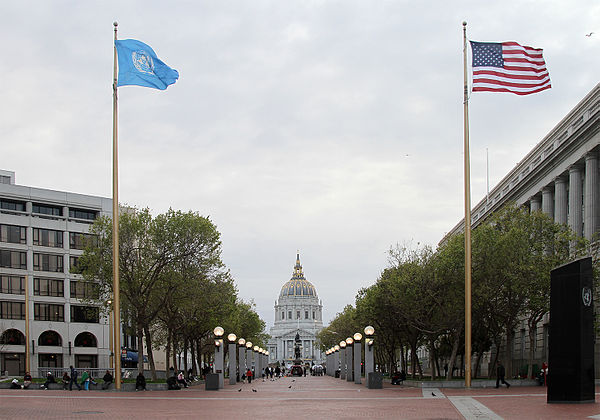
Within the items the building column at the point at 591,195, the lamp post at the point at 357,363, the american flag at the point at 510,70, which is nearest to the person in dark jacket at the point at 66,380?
the lamp post at the point at 357,363

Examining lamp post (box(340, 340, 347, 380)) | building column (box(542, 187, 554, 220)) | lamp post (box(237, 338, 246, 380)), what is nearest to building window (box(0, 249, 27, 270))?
lamp post (box(237, 338, 246, 380))

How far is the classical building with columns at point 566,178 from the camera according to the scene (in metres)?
62.2

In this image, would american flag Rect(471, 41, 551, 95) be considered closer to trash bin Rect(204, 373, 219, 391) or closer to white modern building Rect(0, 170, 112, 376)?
trash bin Rect(204, 373, 219, 391)

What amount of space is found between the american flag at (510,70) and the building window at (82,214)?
70.2 meters

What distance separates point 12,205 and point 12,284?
931 centimetres

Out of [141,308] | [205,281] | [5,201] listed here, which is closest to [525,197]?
[205,281]

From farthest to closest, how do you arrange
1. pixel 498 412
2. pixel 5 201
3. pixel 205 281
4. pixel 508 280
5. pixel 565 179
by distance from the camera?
pixel 5 201 < pixel 565 179 < pixel 205 281 < pixel 508 280 < pixel 498 412

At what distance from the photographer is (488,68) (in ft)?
127

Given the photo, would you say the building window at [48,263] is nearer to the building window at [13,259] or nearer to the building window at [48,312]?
the building window at [13,259]

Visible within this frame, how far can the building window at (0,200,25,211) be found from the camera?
302 feet

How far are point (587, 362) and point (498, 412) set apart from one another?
186 inches

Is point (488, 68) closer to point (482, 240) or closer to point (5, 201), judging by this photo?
point (482, 240)

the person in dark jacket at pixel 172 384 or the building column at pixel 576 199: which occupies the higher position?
the building column at pixel 576 199

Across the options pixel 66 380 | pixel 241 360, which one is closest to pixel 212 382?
pixel 66 380
